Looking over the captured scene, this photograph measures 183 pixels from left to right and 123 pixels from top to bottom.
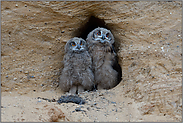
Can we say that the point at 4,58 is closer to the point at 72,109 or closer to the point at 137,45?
the point at 72,109

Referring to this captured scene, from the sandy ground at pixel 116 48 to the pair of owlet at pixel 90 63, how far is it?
32 centimetres

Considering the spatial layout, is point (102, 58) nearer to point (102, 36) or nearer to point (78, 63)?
point (102, 36)

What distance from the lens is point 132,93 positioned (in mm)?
4605

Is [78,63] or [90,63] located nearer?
[78,63]

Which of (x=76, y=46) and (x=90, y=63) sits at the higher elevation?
(x=76, y=46)

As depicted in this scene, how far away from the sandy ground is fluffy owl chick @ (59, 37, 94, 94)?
31 cm

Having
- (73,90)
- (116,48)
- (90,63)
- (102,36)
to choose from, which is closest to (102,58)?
(90,63)

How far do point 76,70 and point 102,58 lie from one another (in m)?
0.81

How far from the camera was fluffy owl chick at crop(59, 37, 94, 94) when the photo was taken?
5.29 m

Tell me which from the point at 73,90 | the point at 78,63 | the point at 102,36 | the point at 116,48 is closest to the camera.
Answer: the point at 78,63

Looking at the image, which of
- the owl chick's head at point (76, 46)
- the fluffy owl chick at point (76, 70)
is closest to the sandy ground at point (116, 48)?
the fluffy owl chick at point (76, 70)

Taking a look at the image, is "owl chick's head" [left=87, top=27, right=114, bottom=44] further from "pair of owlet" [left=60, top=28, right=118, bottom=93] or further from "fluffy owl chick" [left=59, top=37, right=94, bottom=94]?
"fluffy owl chick" [left=59, top=37, right=94, bottom=94]

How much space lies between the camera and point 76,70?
528cm

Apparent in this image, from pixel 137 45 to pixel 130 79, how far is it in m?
0.97
